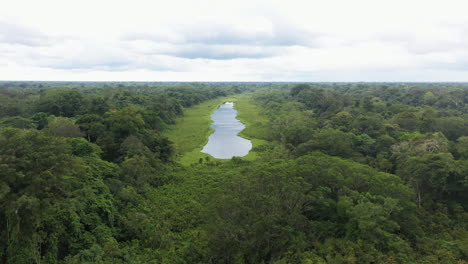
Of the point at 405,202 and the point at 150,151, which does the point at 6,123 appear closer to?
the point at 150,151

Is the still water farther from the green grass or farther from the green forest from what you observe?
the green forest

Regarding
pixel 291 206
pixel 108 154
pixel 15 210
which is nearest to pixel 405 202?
pixel 291 206

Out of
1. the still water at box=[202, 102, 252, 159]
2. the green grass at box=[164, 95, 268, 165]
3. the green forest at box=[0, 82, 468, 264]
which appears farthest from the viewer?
the still water at box=[202, 102, 252, 159]

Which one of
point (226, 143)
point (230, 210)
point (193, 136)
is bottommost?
point (226, 143)

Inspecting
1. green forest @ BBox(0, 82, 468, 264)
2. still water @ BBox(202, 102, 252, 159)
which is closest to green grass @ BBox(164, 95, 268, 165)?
still water @ BBox(202, 102, 252, 159)

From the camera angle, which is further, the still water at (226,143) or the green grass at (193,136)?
the still water at (226,143)

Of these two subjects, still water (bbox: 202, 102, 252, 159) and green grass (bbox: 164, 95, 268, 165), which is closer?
green grass (bbox: 164, 95, 268, 165)

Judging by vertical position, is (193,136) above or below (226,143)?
above

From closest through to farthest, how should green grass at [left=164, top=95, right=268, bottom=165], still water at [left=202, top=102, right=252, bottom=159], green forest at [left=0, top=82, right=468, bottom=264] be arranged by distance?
green forest at [left=0, top=82, right=468, bottom=264] → green grass at [left=164, top=95, right=268, bottom=165] → still water at [left=202, top=102, right=252, bottom=159]

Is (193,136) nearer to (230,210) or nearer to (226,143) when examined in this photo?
(226,143)

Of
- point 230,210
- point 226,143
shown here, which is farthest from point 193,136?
point 230,210

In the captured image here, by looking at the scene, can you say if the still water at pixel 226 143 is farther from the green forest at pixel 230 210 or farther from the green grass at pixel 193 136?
the green forest at pixel 230 210

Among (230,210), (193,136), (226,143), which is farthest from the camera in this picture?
(193,136)

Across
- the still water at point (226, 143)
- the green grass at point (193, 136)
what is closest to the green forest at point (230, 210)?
the green grass at point (193, 136)
